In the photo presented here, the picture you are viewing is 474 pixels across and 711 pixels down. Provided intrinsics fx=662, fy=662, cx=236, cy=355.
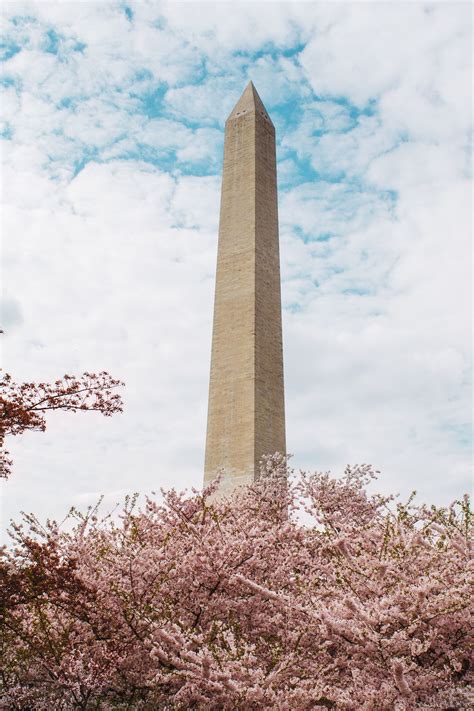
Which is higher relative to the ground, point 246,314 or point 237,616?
point 246,314

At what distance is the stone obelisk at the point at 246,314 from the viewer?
19.1m

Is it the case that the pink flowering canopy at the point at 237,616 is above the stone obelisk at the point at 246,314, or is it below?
below

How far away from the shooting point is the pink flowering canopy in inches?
230

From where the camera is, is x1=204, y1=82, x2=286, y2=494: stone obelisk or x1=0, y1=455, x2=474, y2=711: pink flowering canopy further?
x1=204, y1=82, x2=286, y2=494: stone obelisk

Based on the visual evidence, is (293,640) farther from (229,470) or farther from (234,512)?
(229,470)

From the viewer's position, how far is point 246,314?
66.6 ft

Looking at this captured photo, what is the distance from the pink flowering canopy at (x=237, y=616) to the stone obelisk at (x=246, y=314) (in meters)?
9.96

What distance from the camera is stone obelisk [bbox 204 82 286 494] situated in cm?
1914

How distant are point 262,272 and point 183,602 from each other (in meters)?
14.7

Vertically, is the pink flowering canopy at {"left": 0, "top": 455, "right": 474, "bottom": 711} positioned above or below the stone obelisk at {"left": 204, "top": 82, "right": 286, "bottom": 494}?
below

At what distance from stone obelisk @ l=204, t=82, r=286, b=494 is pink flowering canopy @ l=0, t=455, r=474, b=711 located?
32.7 ft

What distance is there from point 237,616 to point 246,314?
43.5 feet

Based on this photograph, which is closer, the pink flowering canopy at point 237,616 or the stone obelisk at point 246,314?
the pink flowering canopy at point 237,616

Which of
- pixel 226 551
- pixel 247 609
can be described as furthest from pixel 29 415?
pixel 247 609
